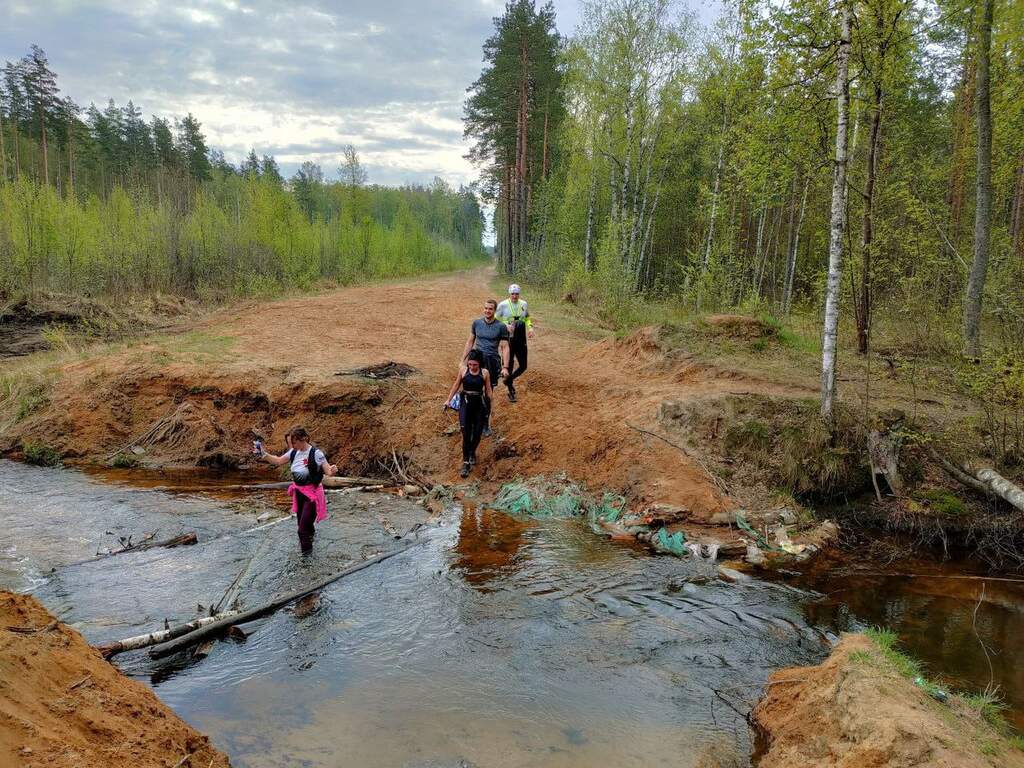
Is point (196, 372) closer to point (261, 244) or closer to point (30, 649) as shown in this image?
point (30, 649)

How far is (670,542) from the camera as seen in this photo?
7105mm

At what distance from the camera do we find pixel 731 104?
20.2 meters

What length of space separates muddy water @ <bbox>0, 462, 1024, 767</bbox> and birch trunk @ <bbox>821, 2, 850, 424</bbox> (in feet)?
9.10

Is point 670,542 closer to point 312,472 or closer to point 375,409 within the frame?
point 312,472

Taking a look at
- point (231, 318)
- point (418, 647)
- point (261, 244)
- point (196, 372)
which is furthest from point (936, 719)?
point (261, 244)

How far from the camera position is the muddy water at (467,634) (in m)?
3.98

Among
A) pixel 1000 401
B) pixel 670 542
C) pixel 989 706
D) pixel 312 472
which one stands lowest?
pixel 670 542

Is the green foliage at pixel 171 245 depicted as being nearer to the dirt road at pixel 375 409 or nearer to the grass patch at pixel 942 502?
the dirt road at pixel 375 409

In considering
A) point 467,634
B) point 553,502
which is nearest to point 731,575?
point 553,502

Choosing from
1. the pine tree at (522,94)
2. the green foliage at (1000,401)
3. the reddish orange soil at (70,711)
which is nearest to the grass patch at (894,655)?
the green foliage at (1000,401)

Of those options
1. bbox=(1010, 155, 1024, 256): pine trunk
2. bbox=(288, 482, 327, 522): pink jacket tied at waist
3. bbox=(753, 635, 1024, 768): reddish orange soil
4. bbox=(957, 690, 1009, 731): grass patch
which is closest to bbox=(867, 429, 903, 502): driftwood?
bbox=(957, 690, 1009, 731): grass patch

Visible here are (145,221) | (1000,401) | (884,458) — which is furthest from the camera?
(145,221)

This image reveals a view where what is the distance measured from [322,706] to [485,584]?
227 centimetres

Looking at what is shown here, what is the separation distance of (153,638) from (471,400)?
518 centimetres
